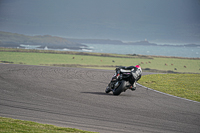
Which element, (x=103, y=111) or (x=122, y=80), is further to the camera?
(x=122, y=80)

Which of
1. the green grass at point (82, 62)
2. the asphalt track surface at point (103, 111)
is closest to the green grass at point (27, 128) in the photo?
the asphalt track surface at point (103, 111)

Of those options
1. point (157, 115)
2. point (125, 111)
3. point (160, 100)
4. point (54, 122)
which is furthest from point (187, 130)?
point (160, 100)

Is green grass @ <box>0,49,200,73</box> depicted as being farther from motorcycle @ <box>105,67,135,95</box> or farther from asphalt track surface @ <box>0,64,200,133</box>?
asphalt track surface @ <box>0,64,200,133</box>

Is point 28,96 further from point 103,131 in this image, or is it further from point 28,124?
point 103,131

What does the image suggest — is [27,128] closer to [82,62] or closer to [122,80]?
[122,80]

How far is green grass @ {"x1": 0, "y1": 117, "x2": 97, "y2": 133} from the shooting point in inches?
316

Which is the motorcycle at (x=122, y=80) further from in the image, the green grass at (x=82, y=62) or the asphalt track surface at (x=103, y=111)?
the green grass at (x=82, y=62)

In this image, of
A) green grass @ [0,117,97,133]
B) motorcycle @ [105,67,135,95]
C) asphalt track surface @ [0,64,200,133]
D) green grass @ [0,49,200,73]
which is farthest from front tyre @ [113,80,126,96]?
green grass @ [0,49,200,73]

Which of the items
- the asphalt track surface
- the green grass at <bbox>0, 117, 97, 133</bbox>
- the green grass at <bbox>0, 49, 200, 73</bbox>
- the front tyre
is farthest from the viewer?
the green grass at <bbox>0, 49, 200, 73</bbox>

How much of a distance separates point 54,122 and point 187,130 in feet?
12.6

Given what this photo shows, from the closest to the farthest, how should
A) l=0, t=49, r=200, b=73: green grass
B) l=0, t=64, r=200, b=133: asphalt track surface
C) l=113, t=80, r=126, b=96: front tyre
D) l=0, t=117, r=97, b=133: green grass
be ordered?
l=0, t=117, r=97, b=133: green grass → l=0, t=64, r=200, b=133: asphalt track surface → l=113, t=80, r=126, b=96: front tyre → l=0, t=49, r=200, b=73: green grass

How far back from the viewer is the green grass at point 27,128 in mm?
8016

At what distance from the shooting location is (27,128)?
8.24 m

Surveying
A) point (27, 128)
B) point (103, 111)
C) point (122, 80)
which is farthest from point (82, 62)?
point (27, 128)
